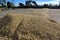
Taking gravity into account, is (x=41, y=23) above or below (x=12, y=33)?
above

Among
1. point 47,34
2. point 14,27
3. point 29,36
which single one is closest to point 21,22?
point 14,27

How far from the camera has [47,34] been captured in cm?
404

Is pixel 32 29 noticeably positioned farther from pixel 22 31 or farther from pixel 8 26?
pixel 8 26

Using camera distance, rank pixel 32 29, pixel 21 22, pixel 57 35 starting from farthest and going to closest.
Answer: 1. pixel 21 22
2. pixel 32 29
3. pixel 57 35

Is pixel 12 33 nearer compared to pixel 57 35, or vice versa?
pixel 57 35

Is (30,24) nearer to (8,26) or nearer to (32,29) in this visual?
(32,29)

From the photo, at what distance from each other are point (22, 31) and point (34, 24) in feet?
1.07

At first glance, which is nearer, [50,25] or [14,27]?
[50,25]

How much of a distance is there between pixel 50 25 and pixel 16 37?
85 centimetres

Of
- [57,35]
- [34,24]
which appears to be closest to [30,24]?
[34,24]

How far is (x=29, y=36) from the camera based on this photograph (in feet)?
13.7

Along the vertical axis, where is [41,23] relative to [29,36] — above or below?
above

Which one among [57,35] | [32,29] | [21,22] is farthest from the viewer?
[21,22]

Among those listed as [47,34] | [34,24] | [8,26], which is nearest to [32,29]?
[34,24]
